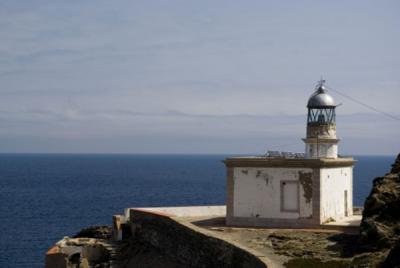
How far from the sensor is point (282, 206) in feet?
98.9

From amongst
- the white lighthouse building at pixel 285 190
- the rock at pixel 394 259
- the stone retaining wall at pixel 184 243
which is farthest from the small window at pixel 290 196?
the rock at pixel 394 259

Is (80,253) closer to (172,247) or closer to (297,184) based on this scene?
(172,247)

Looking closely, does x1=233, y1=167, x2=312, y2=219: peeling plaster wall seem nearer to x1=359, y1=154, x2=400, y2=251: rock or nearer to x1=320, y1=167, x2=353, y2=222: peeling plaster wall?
x1=320, y1=167, x2=353, y2=222: peeling plaster wall

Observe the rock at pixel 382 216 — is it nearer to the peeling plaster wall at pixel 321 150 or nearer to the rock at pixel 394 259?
the rock at pixel 394 259

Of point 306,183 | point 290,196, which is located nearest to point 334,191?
point 306,183

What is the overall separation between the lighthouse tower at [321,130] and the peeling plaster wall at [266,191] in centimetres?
305

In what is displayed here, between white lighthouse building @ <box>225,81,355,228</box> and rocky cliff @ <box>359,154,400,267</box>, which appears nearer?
rocky cliff @ <box>359,154,400,267</box>

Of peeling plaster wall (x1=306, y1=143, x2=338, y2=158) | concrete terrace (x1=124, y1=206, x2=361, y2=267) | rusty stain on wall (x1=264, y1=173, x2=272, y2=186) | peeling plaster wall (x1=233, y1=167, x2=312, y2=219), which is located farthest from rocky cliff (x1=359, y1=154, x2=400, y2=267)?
rusty stain on wall (x1=264, y1=173, x2=272, y2=186)

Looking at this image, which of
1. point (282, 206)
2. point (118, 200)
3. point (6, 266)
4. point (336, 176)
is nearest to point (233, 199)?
point (282, 206)

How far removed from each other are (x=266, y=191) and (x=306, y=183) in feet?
6.16

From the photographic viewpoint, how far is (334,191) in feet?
102

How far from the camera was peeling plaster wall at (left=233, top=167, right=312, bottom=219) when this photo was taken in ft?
97.6

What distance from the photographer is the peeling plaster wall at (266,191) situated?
2973 cm

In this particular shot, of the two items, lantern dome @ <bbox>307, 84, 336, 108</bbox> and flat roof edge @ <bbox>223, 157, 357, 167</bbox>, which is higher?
lantern dome @ <bbox>307, 84, 336, 108</bbox>
